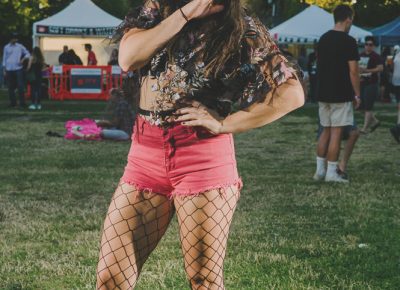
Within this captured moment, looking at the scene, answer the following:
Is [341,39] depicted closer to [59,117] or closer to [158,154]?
[158,154]

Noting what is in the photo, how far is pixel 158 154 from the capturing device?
2.91 meters

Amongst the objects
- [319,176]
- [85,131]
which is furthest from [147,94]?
[85,131]

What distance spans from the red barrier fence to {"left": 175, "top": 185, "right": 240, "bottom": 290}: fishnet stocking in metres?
24.5

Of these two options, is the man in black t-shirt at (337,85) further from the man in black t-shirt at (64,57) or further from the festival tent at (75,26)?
the festival tent at (75,26)

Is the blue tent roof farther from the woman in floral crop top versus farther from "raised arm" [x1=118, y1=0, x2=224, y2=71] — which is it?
"raised arm" [x1=118, y1=0, x2=224, y2=71]

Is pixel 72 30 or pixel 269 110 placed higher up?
pixel 269 110

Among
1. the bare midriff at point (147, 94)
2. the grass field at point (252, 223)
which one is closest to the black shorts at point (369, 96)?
the grass field at point (252, 223)

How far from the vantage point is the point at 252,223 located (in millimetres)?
6668

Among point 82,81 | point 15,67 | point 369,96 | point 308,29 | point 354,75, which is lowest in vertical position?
point 82,81

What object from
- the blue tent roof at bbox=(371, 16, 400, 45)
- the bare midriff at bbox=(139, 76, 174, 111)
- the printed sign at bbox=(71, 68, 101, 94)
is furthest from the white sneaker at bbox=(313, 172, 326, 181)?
the blue tent roof at bbox=(371, 16, 400, 45)

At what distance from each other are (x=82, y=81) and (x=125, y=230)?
83.3 feet

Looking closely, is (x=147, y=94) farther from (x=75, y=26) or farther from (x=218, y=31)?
(x=75, y=26)

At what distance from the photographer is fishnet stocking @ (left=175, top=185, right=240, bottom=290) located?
2926 mm

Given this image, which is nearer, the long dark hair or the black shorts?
the long dark hair
